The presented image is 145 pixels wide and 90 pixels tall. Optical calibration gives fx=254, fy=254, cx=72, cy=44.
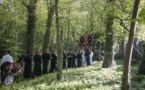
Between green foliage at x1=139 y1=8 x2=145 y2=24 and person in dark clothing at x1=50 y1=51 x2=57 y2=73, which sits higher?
green foliage at x1=139 y1=8 x2=145 y2=24

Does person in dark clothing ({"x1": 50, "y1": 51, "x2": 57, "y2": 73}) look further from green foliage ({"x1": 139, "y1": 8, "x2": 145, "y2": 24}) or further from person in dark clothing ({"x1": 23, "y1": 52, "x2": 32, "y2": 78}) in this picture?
green foliage ({"x1": 139, "y1": 8, "x2": 145, "y2": 24})

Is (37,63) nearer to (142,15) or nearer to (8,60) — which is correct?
(8,60)

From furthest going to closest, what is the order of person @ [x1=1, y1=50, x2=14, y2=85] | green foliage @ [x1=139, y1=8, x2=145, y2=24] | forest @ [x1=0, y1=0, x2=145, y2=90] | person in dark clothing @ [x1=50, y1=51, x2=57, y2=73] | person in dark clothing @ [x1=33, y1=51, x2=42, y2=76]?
person in dark clothing @ [x1=50, y1=51, x2=57, y2=73] → person in dark clothing @ [x1=33, y1=51, x2=42, y2=76] → person @ [x1=1, y1=50, x2=14, y2=85] → forest @ [x1=0, y1=0, x2=145, y2=90] → green foliage @ [x1=139, y1=8, x2=145, y2=24]

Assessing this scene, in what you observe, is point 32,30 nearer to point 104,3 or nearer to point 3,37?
point 104,3

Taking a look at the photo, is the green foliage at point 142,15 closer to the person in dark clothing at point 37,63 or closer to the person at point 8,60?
the person at point 8,60

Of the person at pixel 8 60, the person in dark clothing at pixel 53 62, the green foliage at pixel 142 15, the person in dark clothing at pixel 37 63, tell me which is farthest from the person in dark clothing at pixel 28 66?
the green foliage at pixel 142 15

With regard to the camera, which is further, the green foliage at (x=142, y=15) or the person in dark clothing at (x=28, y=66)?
the person in dark clothing at (x=28, y=66)

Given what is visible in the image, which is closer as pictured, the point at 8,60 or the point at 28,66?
the point at 8,60

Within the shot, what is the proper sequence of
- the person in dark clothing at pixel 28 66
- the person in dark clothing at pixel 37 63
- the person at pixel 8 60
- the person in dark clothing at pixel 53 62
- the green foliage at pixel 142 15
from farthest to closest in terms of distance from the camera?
1. the person in dark clothing at pixel 53 62
2. the person in dark clothing at pixel 37 63
3. the person in dark clothing at pixel 28 66
4. the person at pixel 8 60
5. the green foliage at pixel 142 15

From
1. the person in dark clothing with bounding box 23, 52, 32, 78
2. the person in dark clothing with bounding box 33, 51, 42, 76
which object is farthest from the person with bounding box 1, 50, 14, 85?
the person in dark clothing with bounding box 33, 51, 42, 76

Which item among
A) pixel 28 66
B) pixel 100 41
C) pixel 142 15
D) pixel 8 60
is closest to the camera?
pixel 142 15

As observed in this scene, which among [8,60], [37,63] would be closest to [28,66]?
[37,63]

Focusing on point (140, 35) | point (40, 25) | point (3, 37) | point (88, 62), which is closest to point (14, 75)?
point (140, 35)

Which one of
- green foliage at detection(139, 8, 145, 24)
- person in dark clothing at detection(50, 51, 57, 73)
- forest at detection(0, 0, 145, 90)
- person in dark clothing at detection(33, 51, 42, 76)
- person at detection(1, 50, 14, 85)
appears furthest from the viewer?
person in dark clothing at detection(50, 51, 57, 73)
